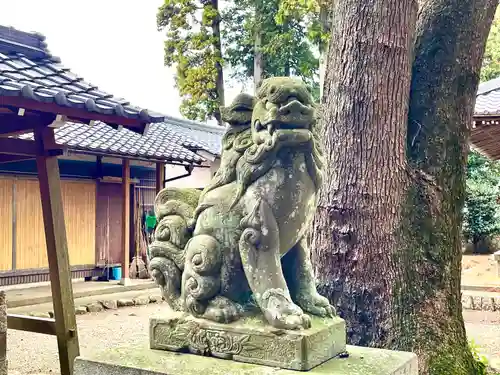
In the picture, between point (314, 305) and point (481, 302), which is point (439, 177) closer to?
point (314, 305)

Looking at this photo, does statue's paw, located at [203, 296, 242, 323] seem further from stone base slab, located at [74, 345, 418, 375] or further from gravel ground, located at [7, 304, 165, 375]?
gravel ground, located at [7, 304, 165, 375]

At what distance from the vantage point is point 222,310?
273 centimetres

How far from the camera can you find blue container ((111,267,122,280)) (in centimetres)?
1341

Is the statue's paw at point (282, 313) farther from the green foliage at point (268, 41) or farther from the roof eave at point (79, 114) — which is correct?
the green foliage at point (268, 41)

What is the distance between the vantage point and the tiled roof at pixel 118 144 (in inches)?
426

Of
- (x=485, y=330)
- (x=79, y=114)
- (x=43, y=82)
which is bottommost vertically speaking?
(x=485, y=330)

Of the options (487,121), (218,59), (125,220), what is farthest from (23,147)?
(218,59)

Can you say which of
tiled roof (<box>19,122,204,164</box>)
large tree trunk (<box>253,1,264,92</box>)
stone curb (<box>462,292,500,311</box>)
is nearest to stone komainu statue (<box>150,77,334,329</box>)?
tiled roof (<box>19,122,204,164</box>)

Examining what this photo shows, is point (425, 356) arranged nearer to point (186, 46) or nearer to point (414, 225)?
point (414, 225)

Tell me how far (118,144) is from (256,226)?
9.59 m

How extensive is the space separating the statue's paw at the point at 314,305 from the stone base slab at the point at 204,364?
0.77ft

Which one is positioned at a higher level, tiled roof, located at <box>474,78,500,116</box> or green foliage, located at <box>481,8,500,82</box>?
green foliage, located at <box>481,8,500,82</box>

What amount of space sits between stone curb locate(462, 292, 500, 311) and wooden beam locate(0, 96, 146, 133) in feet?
26.8

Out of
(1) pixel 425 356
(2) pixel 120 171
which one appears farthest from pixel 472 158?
(1) pixel 425 356
